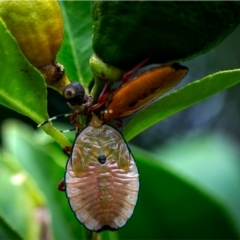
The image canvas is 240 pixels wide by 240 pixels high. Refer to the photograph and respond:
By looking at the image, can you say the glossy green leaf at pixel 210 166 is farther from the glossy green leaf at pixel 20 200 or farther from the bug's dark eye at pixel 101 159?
the bug's dark eye at pixel 101 159

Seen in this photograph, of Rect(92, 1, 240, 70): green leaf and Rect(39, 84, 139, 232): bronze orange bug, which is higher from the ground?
Rect(92, 1, 240, 70): green leaf

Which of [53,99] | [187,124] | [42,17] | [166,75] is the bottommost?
[187,124]

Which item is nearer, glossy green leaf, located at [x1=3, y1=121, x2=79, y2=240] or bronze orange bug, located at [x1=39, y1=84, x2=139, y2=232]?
bronze orange bug, located at [x1=39, y1=84, x2=139, y2=232]

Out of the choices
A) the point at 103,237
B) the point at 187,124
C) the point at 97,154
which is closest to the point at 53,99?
the point at 103,237

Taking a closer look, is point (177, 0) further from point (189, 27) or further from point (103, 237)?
point (103, 237)

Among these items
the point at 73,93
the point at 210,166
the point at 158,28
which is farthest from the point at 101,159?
the point at 210,166

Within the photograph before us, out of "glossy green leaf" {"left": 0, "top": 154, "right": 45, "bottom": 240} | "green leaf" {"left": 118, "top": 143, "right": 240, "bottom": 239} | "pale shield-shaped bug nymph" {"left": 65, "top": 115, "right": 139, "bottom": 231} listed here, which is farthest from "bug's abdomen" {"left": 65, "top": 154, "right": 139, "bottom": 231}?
"green leaf" {"left": 118, "top": 143, "right": 240, "bottom": 239}

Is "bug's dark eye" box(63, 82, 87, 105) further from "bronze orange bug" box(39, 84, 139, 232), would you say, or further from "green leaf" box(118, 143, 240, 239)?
"green leaf" box(118, 143, 240, 239)
